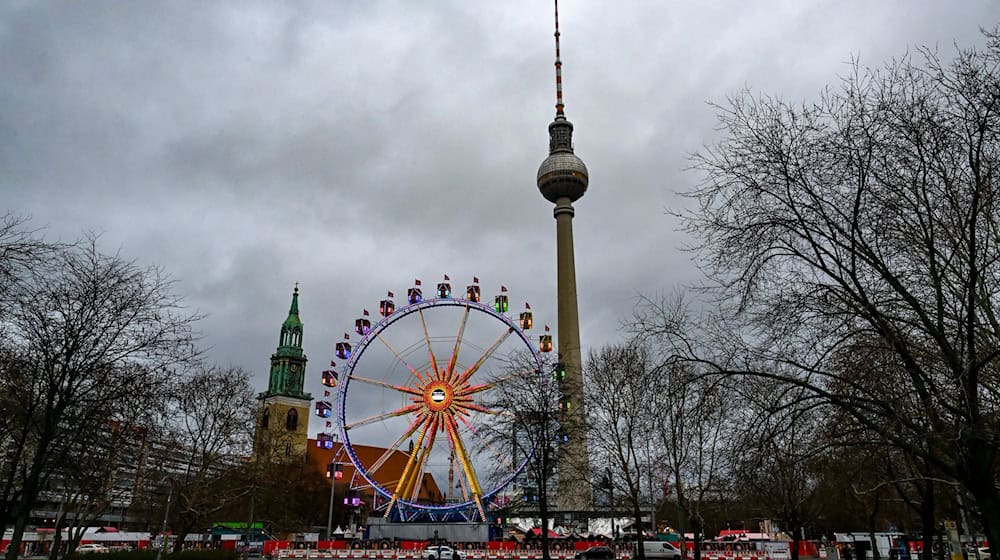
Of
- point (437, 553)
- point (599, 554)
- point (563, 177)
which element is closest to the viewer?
point (599, 554)

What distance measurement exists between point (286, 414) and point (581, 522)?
137 feet

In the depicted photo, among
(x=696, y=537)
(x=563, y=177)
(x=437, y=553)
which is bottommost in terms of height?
(x=437, y=553)

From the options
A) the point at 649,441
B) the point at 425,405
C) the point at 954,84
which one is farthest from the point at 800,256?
the point at 425,405

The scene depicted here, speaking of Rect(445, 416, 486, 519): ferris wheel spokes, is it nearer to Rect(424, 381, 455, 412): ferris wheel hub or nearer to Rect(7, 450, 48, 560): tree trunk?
Rect(424, 381, 455, 412): ferris wheel hub

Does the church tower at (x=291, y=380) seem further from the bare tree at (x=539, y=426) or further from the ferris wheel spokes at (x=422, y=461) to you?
the bare tree at (x=539, y=426)

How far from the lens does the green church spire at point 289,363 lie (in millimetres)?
86875

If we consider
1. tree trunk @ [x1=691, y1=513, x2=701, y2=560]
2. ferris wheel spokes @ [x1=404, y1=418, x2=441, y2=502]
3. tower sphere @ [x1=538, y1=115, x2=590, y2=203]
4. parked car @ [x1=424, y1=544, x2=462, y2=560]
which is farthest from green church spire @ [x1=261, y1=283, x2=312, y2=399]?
tree trunk @ [x1=691, y1=513, x2=701, y2=560]

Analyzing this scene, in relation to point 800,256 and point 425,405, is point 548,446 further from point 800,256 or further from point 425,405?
point 425,405

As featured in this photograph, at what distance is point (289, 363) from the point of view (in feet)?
287

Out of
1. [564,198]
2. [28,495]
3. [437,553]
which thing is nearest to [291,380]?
[564,198]

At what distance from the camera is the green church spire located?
8688 centimetres

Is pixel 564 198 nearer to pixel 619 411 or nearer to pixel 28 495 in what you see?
pixel 619 411

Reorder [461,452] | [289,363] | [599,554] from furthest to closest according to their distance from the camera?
[289,363] → [461,452] → [599,554]

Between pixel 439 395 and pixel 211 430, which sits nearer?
pixel 211 430
